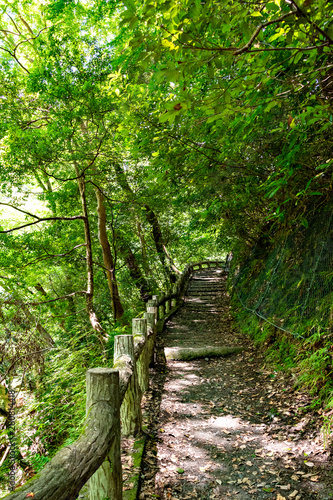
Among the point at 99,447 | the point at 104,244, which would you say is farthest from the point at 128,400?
the point at 104,244

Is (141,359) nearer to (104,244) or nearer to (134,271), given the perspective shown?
(104,244)

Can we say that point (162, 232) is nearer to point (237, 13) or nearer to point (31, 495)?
point (237, 13)

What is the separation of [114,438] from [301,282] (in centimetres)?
404

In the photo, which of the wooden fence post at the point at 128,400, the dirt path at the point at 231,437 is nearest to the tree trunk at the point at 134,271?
the dirt path at the point at 231,437

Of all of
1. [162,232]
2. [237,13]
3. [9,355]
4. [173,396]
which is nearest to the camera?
[237,13]

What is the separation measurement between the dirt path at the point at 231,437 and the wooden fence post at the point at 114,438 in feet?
2.09

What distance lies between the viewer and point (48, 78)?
5332mm

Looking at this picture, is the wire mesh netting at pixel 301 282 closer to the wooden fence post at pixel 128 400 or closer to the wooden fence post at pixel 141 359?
the wooden fence post at pixel 141 359

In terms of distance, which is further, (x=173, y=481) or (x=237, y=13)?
(x=173, y=481)

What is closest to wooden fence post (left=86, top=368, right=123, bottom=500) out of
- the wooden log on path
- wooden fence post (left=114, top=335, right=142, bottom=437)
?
wooden fence post (left=114, top=335, right=142, bottom=437)

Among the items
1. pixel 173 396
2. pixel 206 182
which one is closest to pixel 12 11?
pixel 206 182

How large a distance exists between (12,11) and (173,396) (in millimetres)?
12464

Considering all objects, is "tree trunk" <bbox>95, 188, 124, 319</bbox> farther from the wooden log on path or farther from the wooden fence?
the wooden fence

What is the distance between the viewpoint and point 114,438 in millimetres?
1896
